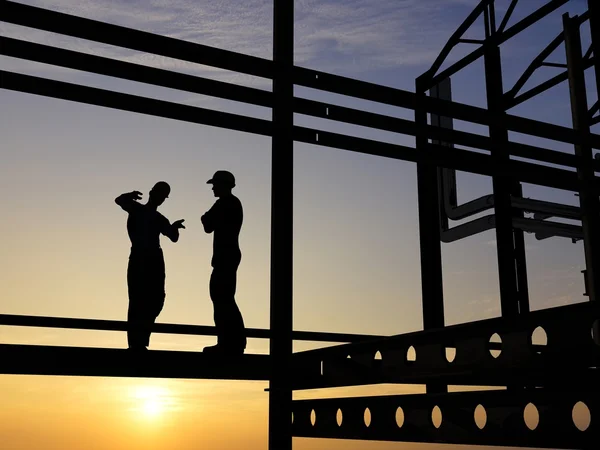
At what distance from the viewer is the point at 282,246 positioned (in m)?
5.76

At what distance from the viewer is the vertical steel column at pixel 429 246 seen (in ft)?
38.2

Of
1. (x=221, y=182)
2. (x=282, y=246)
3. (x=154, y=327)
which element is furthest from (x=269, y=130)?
(x=154, y=327)

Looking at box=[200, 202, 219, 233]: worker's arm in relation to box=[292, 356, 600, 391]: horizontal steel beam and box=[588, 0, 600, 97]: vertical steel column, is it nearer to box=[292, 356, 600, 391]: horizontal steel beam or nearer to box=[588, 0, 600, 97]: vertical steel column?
box=[292, 356, 600, 391]: horizontal steel beam

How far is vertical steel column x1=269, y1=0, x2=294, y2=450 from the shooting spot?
5.69m

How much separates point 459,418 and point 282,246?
68.9 inches

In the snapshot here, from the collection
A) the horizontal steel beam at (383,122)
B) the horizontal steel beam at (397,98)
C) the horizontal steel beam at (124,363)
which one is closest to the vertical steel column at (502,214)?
the horizontal steel beam at (397,98)

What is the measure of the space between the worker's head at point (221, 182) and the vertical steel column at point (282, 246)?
2.32 ft

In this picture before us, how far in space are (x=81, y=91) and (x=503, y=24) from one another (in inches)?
366

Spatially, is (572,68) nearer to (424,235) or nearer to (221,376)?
(424,235)

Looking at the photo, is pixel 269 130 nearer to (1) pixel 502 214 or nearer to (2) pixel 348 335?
(2) pixel 348 335

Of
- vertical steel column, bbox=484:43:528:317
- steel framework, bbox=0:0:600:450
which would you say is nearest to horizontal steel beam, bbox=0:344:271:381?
steel framework, bbox=0:0:600:450

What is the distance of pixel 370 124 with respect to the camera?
5762mm

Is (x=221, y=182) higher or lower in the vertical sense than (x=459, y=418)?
higher

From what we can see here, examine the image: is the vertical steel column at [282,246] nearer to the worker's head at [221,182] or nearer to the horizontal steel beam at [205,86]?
the horizontal steel beam at [205,86]
